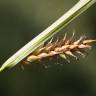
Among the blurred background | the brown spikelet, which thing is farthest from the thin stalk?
the blurred background

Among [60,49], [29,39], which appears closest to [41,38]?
[60,49]

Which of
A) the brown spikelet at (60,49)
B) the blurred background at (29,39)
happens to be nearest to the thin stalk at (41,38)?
the brown spikelet at (60,49)

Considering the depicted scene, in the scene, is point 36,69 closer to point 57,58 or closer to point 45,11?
point 45,11

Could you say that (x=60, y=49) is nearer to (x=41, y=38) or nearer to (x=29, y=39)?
(x=41, y=38)

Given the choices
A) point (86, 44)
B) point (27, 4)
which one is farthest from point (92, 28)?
point (86, 44)

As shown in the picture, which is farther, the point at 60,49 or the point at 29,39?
the point at 29,39

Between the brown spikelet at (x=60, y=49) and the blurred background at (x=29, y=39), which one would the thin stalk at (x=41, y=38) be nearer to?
the brown spikelet at (x=60, y=49)
